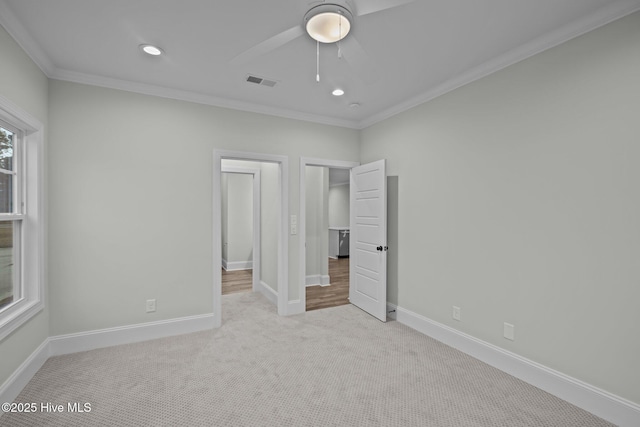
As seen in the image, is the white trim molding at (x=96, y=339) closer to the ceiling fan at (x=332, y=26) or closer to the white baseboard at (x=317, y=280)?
the white baseboard at (x=317, y=280)

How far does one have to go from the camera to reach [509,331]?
8.24ft

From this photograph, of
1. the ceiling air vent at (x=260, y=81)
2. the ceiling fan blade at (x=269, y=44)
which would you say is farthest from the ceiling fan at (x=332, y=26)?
the ceiling air vent at (x=260, y=81)

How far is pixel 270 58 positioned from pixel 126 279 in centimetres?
256

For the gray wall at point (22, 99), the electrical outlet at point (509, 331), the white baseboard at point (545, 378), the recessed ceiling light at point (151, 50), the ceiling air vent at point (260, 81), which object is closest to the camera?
the white baseboard at point (545, 378)

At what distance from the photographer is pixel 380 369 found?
8.38 ft

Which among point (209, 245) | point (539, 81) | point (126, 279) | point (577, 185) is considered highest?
point (539, 81)

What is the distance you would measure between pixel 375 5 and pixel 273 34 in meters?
0.79

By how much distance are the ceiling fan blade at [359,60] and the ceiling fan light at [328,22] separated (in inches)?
5.1

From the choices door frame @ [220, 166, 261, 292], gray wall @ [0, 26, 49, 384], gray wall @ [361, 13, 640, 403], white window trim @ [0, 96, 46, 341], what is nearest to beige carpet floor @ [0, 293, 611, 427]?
gray wall @ [0, 26, 49, 384]

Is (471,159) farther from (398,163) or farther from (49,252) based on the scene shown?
(49,252)

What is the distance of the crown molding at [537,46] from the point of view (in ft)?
6.17

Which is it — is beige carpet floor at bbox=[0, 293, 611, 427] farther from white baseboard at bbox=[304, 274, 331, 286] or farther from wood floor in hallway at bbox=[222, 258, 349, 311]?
white baseboard at bbox=[304, 274, 331, 286]

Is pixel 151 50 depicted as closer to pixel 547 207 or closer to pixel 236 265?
pixel 547 207

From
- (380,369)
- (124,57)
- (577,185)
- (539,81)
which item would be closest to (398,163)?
(539,81)
